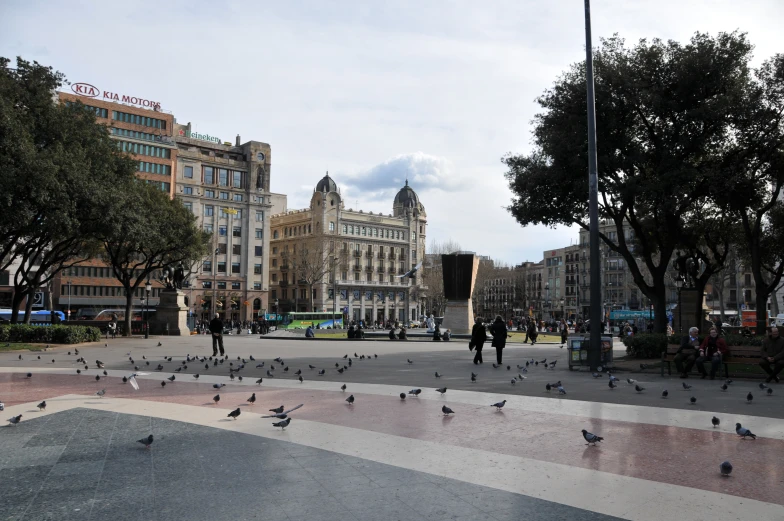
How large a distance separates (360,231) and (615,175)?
3257 inches

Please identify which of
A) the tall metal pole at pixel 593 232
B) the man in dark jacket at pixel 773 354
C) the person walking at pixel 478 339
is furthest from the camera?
the person walking at pixel 478 339

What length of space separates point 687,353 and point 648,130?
384 inches

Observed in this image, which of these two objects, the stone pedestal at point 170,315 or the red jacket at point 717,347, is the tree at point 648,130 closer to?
the red jacket at point 717,347

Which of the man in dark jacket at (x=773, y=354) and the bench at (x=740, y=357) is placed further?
the bench at (x=740, y=357)

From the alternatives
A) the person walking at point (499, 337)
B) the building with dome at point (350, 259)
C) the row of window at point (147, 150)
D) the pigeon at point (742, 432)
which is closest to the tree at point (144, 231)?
the person walking at point (499, 337)

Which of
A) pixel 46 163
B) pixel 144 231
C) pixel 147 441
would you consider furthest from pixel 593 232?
pixel 144 231

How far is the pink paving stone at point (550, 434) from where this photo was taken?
234 inches

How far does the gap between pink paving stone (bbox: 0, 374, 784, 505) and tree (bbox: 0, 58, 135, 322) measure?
1276 centimetres

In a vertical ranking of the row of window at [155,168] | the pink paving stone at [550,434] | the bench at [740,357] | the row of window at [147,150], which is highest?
the row of window at [147,150]

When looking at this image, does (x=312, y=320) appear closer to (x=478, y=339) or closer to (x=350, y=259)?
(x=350, y=259)

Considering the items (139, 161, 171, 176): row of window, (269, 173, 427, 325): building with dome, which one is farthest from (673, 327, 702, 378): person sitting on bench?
(269, 173, 427, 325): building with dome

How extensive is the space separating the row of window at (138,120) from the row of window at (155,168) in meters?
4.65

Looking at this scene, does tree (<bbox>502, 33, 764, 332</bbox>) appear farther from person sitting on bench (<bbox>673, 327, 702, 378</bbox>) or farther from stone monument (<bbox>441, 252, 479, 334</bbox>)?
stone monument (<bbox>441, 252, 479, 334</bbox>)

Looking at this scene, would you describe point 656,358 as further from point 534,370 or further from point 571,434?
point 571,434
